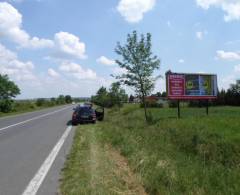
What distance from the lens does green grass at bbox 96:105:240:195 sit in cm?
764

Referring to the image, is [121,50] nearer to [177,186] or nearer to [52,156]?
[52,156]

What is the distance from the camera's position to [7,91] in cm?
7275

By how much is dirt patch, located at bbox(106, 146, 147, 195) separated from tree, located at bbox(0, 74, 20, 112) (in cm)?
6031

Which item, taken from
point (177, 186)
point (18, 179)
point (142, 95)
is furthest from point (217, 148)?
point (142, 95)

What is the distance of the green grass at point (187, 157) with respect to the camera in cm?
764

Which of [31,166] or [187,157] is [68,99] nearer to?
[187,157]

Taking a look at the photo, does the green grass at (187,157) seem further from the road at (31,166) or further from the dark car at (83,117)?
the dark car at (83,117)

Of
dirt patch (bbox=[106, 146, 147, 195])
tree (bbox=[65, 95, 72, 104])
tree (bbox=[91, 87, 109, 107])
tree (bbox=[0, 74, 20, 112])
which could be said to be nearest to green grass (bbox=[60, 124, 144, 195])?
dirt patch (bbox=[106, 146, 147, 195])

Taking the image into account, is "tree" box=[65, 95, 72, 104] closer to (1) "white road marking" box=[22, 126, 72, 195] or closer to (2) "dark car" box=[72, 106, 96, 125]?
(2) "dark car" box=[72, 106, 96, 125]

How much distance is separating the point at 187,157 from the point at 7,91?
6652 cm

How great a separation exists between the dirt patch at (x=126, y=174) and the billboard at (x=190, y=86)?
13.1 m

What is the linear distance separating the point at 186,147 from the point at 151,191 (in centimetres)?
622

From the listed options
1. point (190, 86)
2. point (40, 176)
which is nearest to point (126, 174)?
point (40, 176)

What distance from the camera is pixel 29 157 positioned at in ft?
35.7
